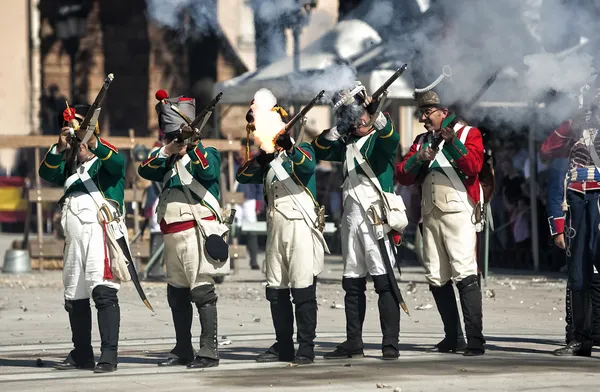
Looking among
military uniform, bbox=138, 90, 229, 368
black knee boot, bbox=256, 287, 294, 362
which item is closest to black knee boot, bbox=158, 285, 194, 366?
military uniform, bbox=138, 90, 229, 368

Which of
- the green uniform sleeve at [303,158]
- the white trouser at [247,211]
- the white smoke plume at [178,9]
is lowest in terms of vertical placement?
the white trouser at [247,211]

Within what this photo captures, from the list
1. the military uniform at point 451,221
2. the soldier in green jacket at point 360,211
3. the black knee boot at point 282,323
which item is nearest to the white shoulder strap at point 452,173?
the military uniform at point 451,221

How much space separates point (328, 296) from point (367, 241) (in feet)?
18.1

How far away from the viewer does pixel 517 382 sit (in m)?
9.01

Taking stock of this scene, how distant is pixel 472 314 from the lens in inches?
417

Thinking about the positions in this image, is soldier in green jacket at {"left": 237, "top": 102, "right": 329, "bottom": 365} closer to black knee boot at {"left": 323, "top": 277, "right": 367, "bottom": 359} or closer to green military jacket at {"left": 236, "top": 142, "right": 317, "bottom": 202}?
green military jacket at {"left": 236, "top": 142, "right": 317, "bottom": 202}

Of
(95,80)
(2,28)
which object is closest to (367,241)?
(95,80)

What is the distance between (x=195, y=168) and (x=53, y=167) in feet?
3.25

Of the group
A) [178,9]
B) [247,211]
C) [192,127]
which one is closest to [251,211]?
[247,211]

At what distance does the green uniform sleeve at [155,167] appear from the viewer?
1011 cm

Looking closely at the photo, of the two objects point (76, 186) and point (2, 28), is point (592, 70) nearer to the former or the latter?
point (76, 186)

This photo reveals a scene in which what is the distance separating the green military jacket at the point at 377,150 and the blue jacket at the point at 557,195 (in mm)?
1221

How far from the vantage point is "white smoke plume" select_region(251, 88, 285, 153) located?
33.4ft

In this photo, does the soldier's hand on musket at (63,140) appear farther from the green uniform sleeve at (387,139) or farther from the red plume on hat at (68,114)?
the green uniform sleeve at (387,139)
